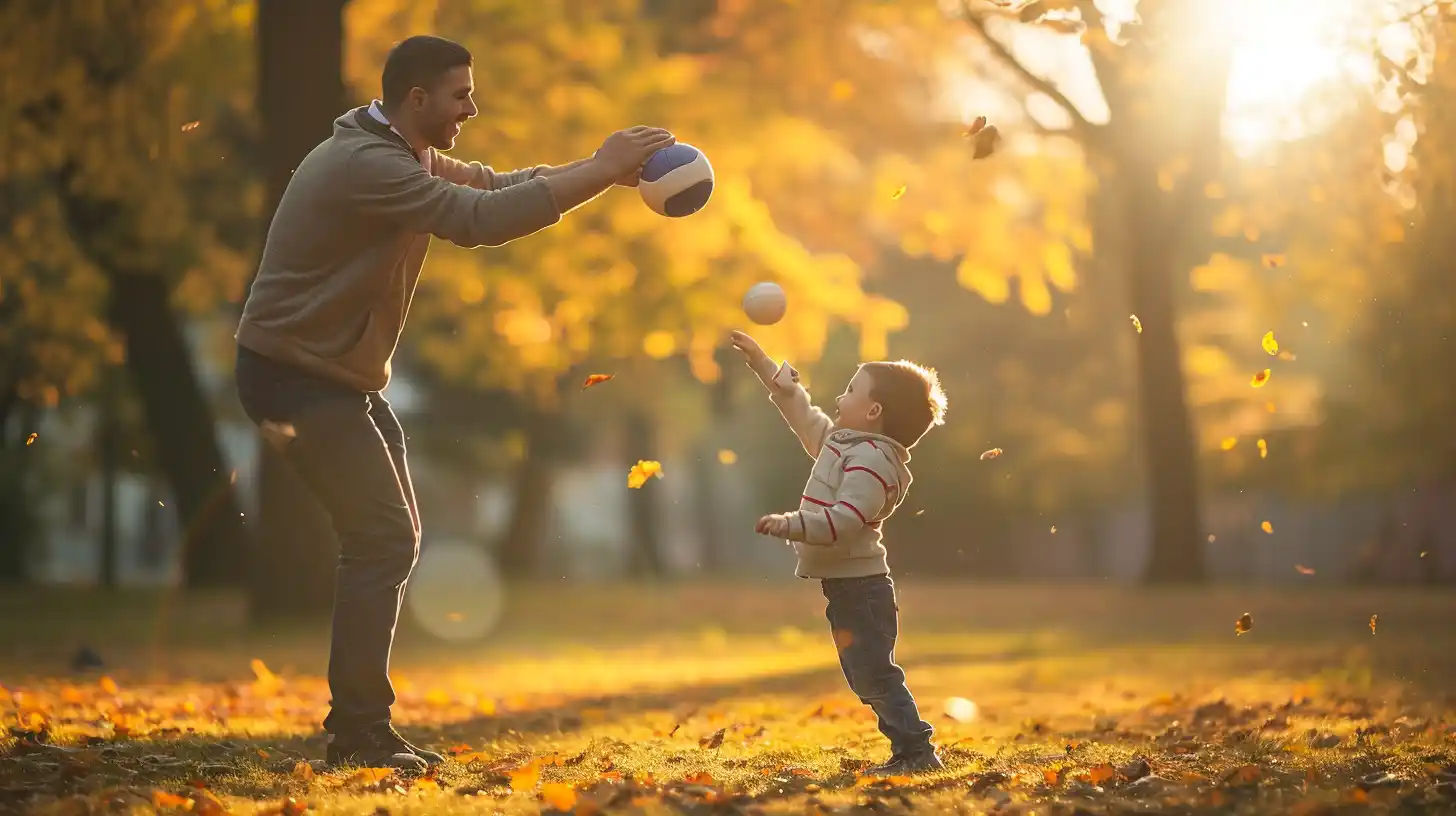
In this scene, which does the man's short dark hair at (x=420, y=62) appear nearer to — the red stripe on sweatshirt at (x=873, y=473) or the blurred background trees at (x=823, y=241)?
the red stripe on sweatshirt at (x=873, y=473)

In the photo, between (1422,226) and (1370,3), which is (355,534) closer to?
(1370,3)

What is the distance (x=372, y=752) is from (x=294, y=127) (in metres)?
8.52

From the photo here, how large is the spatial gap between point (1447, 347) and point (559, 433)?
1729cm

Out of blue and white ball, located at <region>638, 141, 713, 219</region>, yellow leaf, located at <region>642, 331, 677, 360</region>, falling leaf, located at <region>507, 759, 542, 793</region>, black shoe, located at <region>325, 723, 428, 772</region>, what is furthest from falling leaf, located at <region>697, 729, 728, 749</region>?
yellow leaf, located at <region>642, 331, 677, 360</region>

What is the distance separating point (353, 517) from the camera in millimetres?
5637

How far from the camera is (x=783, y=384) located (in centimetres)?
636

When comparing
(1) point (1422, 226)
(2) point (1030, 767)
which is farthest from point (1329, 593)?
(2) point (1030, 767)

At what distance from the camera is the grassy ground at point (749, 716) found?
5.07m

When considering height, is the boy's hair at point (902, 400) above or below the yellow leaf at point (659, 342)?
below

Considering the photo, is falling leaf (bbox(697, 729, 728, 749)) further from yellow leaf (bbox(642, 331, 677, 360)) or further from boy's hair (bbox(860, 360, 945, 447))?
yellow leaf (bbox(642, 331, 677, 360))

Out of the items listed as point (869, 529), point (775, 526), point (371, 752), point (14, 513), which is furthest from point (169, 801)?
point (14, 513)

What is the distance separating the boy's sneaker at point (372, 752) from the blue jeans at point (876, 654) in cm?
157

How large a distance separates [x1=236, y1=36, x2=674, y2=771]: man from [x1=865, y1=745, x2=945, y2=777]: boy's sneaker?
163 centimetres

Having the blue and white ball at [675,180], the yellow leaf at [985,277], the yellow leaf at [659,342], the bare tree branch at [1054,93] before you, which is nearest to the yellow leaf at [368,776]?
the blue and white ball at [675,180]
